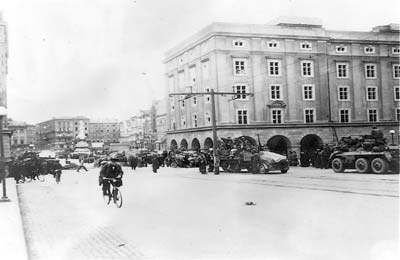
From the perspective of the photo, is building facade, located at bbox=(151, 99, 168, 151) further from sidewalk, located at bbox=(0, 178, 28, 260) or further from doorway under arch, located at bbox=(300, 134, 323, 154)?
sidewalk, located at bbox=(0, 178, 28, 260)

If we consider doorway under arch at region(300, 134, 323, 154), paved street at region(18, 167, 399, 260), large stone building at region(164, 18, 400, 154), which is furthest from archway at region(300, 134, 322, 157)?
paved street at region(18, 167, 399, 260)

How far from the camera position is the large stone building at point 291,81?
46688 millimetres

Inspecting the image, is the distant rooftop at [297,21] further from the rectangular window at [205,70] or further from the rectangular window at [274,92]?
the rectangular window at [205,70]

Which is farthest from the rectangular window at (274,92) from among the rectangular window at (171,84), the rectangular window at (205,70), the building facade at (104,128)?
the building facade at (104,128)

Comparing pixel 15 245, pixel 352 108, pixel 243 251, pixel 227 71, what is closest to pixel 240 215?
pixel 243 251

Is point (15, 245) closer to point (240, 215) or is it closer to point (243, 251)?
point (243, 251)

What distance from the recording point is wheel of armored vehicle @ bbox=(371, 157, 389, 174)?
2114 cm

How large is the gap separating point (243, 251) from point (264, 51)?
4197cm

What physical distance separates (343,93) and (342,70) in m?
2.53

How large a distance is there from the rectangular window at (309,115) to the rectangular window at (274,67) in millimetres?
5213

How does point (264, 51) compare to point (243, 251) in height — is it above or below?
above

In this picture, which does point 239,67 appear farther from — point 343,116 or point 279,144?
point 343,116

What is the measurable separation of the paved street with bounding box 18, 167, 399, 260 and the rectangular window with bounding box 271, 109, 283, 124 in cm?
3320

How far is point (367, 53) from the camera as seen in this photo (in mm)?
50875
